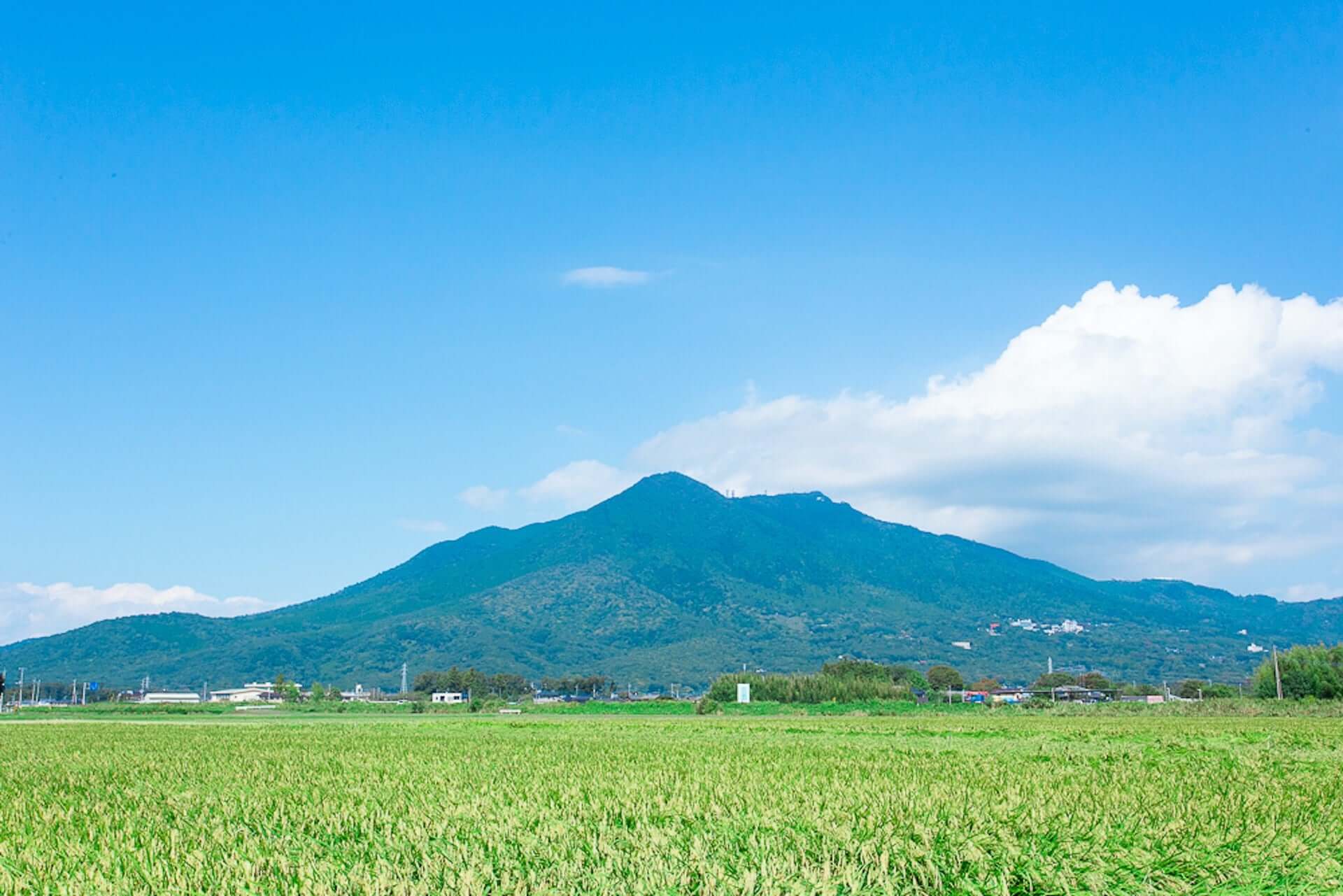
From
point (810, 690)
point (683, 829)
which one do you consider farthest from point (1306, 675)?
point (683, 829)

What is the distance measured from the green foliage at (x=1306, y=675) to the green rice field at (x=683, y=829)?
92580 mm

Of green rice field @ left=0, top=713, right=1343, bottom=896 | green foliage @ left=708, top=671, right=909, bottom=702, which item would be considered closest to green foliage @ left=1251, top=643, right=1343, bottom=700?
green foliage @ left=708, top=671, right=909, bottom=702

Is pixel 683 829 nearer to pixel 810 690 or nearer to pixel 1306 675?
pixel 810 690

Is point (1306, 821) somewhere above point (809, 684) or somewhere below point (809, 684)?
above

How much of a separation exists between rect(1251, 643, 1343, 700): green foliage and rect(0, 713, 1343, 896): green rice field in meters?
92.6

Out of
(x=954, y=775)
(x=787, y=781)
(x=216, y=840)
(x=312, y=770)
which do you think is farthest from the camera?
(x=312, y=770)

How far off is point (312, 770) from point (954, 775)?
1086cm

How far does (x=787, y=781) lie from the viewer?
1445 centimetres

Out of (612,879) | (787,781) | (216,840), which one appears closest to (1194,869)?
(612,879)

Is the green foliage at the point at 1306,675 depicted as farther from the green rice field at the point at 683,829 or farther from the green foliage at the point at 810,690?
the green rice field at the point at 683,829

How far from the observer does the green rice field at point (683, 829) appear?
8.15m

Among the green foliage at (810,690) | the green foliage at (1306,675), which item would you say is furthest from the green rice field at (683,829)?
the green foliage at (810,690)

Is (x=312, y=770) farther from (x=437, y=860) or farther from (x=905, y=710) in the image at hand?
(x=905, y=710)

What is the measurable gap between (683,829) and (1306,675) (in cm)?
10872
